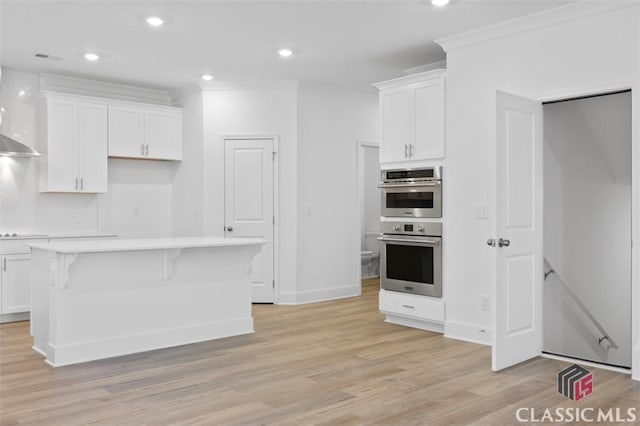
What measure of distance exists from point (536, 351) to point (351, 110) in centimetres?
404

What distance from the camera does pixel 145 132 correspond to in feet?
22.8

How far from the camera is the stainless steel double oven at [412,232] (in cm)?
515

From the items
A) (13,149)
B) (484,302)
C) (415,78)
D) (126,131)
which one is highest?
(415,78)

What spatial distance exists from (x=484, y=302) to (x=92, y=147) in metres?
4.62

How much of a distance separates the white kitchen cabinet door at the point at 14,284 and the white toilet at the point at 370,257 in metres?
4.85

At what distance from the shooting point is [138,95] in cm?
720

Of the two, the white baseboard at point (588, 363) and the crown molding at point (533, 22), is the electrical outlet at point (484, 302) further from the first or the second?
the crown molding at point (533, 22)

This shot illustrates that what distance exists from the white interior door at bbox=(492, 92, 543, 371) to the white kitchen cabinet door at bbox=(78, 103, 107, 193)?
461cm

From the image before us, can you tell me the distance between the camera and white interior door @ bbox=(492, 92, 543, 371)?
3967mm

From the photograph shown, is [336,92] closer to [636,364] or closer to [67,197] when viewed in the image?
[67,197]

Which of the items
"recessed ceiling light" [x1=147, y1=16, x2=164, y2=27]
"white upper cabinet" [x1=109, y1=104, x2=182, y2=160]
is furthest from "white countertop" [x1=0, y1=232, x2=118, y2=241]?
"recessed ceiling light" [x1=147, y1=16, x2=164, y2=27]

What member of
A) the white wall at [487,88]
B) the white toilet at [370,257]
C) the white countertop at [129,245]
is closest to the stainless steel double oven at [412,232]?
the white wall at [487,88]

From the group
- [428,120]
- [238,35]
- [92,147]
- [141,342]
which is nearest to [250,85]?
[238,35]

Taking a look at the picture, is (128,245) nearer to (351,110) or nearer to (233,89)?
(233,89)
